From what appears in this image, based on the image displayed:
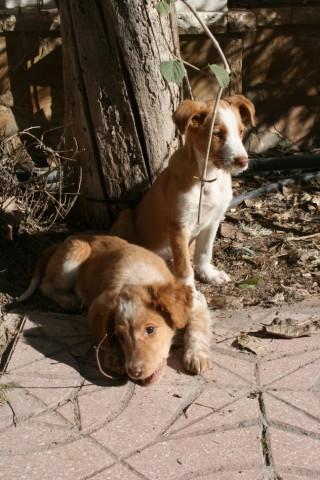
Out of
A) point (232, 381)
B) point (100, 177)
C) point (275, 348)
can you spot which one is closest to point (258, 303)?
point (275, 348)

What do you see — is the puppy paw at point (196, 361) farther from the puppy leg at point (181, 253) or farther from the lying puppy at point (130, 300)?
the puppy leg at point (181, 253)

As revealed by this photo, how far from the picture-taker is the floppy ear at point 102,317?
3.82m

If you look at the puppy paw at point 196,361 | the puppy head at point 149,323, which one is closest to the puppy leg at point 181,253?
the puppy head at point 149,323

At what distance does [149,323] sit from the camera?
12.3 feet

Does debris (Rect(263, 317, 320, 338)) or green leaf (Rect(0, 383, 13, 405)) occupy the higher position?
green leaf (Rect(0, 383, 13, 405))

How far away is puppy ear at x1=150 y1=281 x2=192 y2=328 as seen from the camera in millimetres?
3830

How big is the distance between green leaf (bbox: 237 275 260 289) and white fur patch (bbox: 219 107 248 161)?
3.45 feet

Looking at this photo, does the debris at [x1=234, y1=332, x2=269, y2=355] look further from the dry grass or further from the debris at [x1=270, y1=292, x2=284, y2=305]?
the dry grass

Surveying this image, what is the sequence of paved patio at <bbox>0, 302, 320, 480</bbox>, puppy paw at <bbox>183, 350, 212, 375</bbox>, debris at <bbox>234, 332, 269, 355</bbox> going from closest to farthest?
1. paved patio at <bbox>0, 302, 320, 480</bbox>
2. puppy paw at <bbox>183, 350, 212, 375</bbox>
3. debris at <bbox>234, 332, 269, 355</bbox>

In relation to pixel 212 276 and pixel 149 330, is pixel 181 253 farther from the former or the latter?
pixel 149 330

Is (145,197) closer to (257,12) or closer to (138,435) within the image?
(138,435)

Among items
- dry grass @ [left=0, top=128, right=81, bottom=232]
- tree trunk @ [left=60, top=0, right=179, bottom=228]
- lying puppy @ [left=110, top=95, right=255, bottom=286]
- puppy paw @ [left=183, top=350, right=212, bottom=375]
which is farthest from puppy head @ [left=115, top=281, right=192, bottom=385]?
tree trunk @ [left=60, top=0, right=179, bottom=228]

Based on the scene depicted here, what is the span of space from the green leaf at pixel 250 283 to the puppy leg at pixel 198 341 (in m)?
0.74

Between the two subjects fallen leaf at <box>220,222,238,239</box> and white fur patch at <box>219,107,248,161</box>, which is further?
fallen leaf at <box>220,222,238,239</box>
